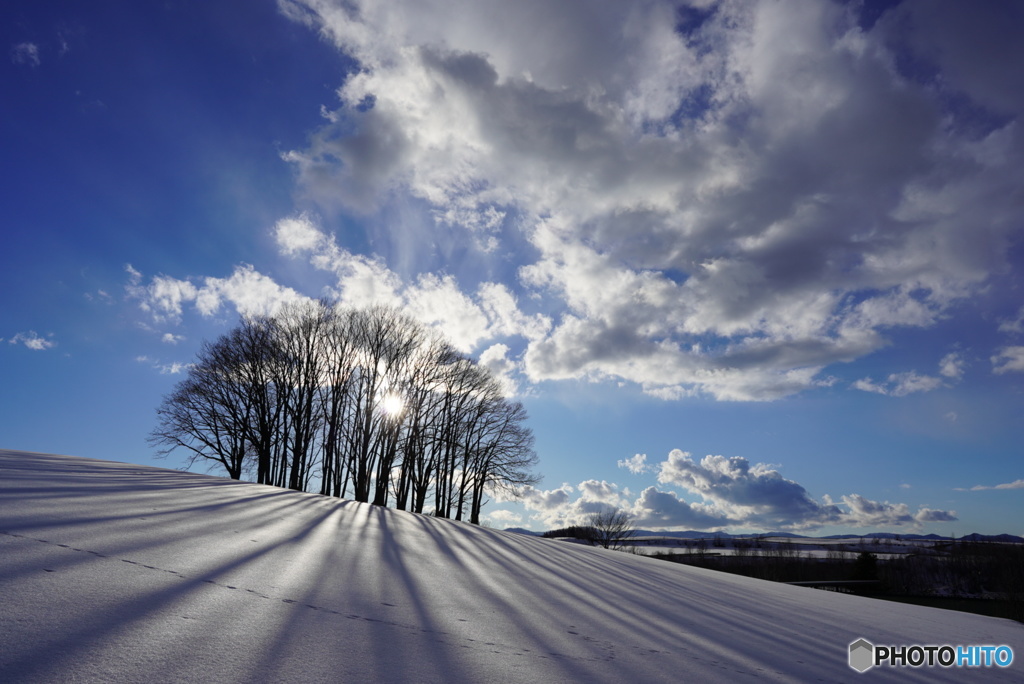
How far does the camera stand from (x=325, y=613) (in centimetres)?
394

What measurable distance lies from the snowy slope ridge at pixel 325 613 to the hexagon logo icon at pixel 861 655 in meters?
0.15

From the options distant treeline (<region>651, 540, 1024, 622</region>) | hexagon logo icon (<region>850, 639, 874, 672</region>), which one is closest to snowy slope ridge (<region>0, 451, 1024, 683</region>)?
hexagon logo icon (<region>850, 639, 874, 672</region>)

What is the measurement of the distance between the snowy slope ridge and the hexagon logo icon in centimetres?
15

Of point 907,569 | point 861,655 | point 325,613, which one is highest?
point 325,613

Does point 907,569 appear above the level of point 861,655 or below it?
below

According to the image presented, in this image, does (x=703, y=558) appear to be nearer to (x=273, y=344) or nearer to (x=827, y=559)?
(x=827, y=559)

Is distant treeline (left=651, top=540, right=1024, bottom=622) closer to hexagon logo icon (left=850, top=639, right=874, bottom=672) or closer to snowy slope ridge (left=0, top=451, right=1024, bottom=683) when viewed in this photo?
hexagon logo icon (left=850, top=639, right=874, bottom=672)

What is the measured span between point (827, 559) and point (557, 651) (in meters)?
70.3

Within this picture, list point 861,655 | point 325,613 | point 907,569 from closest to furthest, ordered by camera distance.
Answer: point 325,613, point 861,655, point 907,569

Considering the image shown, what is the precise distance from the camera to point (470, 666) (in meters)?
3.46

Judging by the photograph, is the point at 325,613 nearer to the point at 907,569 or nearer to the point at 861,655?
the point at 861,655

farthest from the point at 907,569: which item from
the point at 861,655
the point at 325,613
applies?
the point at 325,613

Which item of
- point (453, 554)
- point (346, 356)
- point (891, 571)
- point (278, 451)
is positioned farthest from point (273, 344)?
point (891, 571)

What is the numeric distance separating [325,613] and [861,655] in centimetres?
588
